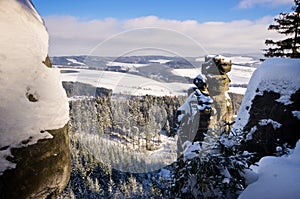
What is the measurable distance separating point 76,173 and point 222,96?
45.8 metres

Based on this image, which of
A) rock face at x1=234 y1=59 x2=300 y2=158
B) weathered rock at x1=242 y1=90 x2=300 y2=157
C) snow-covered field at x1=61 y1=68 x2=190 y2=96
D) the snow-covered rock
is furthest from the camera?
snow-covered field at x1=61 y1=68 x2=190 y2=96

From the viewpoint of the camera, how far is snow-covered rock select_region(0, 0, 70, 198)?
315 cm

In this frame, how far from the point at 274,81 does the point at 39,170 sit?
1181 cm

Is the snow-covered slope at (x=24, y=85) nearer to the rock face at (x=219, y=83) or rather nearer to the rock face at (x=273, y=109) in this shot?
the rock face at (x=273, y=109)

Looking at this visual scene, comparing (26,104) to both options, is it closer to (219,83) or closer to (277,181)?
(277,181)

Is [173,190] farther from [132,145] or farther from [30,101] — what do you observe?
[132,145]

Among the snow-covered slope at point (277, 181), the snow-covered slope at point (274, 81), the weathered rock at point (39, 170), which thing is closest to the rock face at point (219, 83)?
the snow-covered slope at point (274, 81)

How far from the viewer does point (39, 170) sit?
11.6 feet

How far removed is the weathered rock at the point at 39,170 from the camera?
3.16m

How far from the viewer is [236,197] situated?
5238mm

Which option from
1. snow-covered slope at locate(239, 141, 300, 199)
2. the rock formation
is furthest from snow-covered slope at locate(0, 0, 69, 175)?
the rock formation

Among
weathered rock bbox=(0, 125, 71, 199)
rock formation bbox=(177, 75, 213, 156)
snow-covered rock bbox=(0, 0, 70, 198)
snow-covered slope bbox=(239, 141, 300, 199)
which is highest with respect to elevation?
snow-covered rock bbox=(0, 0, 70, 198)

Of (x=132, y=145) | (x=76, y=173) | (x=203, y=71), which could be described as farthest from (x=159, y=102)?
(x=203, y=71)

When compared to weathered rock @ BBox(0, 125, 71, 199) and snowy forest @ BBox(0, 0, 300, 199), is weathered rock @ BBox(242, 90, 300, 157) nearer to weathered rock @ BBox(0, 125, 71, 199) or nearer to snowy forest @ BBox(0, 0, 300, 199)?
snowy forest @ BBox(0, 0, 300, 199)
